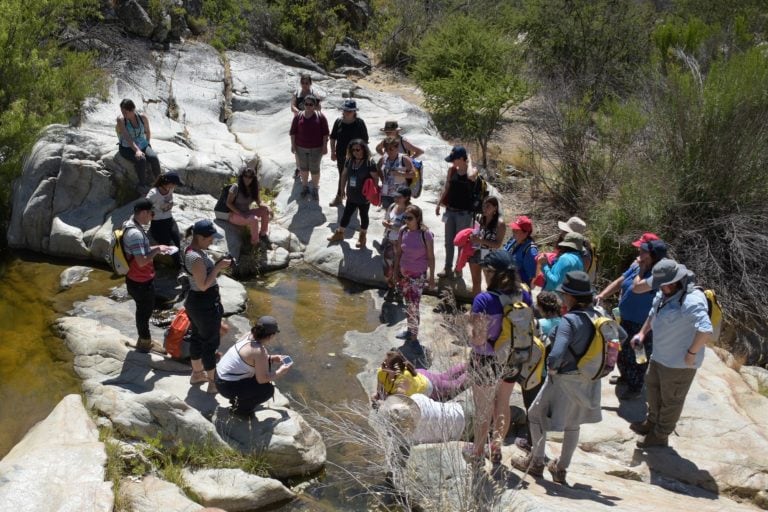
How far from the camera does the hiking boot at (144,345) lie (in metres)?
6.82

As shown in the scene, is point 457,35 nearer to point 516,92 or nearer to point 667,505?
point 516,92

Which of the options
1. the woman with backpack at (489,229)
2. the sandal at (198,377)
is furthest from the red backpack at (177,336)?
the woman with backpack at (489,229)

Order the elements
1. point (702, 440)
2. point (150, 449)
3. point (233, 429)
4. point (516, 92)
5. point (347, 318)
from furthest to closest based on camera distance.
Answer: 1. point (516, 92)
2. point (347, 318)
3. point (702, 440)
4. point (233, 429)
5. point (150, 449)

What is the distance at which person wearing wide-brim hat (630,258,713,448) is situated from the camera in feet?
Result: 18.8

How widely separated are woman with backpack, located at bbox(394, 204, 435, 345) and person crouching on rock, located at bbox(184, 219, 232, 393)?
2.24 metres

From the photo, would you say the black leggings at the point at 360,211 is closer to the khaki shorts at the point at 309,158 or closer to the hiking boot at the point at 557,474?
the khaki shorts at the point at 309,158

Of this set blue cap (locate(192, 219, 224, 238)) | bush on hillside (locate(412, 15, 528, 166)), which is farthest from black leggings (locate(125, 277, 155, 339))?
bush on hillside (locate(412, 15, 528, 166))

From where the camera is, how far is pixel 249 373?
595 centimetres

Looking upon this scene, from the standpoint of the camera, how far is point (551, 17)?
68.5ft

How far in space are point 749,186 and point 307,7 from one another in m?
12.6

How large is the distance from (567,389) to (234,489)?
100 inches

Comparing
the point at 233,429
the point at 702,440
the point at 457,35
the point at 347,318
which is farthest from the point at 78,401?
the point at 457,35

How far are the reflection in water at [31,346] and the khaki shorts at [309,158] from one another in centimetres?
318

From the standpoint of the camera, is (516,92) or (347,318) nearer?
(347,318)
